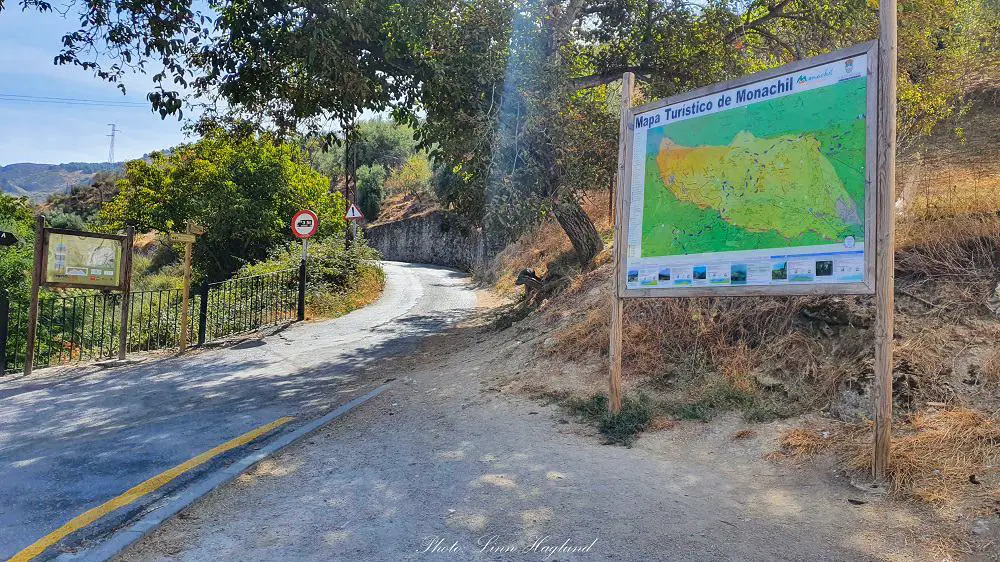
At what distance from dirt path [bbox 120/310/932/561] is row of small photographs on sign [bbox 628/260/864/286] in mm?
1181

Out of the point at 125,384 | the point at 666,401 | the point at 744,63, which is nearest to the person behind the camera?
the point at 666,401

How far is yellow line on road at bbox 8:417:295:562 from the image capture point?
10.9 feet

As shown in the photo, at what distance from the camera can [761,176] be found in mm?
4758

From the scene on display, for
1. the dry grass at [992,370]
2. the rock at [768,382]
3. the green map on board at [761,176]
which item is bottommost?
the rock at [768,382]

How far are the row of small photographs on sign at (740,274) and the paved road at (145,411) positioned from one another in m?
3.65

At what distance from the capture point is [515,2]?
10.3m

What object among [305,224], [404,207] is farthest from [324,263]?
[404,207]

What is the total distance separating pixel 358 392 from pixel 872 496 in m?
5.46

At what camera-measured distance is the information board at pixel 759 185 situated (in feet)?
13.8

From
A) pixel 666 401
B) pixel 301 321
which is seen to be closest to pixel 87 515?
pixel 666 401

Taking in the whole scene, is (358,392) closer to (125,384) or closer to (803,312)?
(125,384)

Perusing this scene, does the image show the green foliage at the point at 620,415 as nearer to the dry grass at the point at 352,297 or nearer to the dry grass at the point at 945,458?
the dry grass at the point at 945,458

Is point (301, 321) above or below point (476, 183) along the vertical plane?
below

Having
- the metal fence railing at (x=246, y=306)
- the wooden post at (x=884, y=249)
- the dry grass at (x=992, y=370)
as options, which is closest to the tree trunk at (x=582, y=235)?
the metal fence railing at (x=246, y=306)
